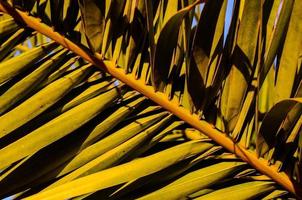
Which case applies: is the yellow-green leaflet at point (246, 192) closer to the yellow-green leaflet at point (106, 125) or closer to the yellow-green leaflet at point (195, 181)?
the yellow-green leaflet at point (195, 181)

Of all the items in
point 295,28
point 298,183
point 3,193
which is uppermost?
point 295,28

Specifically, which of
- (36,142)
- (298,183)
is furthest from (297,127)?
(36,142)

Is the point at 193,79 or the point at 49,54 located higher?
the point at 49,54

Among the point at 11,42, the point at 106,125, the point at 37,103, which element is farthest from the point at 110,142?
the point at 11,42

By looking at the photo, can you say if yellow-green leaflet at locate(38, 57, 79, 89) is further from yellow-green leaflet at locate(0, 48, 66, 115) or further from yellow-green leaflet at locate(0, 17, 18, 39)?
yellow-green leaflet at locate(0, 17, 18, 39)

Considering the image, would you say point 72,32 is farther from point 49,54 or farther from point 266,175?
point 266,175

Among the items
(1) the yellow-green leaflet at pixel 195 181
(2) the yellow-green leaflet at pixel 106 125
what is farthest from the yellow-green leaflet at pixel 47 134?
(1) the yellow-green leaflet at pixel 195 181

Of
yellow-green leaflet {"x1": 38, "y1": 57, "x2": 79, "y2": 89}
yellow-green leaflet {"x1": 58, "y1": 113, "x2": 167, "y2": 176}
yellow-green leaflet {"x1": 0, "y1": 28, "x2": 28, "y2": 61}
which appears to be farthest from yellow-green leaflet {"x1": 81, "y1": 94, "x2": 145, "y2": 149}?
yellow-green leaflet {"x1": 0, "y1": 28, "x2": 28, "y2": 61}
